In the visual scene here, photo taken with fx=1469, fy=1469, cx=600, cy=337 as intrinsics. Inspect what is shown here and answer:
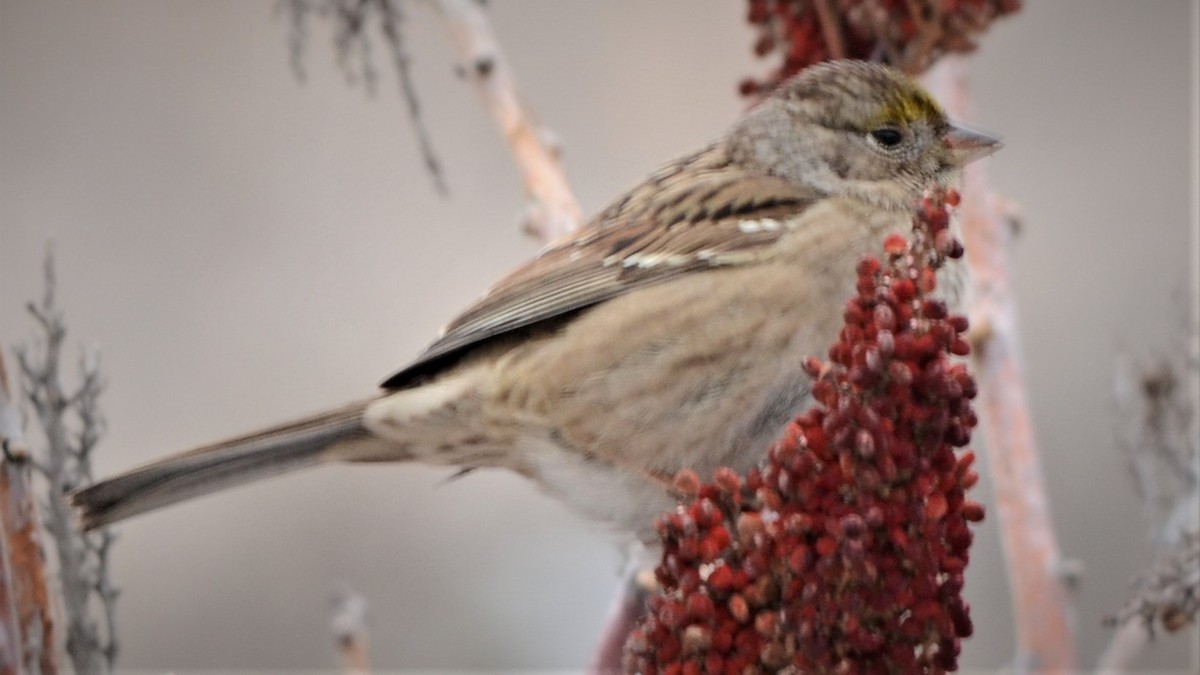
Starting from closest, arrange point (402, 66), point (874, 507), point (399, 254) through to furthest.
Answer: point (874, 507) < point (402, 66) < point (399, 254)

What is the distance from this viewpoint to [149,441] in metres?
2.73

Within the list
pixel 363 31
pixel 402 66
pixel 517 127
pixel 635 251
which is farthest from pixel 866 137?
pixel 363 31

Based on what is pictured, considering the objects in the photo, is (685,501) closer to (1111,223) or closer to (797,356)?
(797,356)

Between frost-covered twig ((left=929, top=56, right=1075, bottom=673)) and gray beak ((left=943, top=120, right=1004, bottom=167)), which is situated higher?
gray beak ((left=943, top=120, right=1004, bottom=167))

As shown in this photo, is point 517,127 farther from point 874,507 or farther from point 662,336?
point 874,507

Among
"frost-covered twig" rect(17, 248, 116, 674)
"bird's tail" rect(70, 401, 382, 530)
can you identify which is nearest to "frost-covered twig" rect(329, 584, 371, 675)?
"bird's tail" rect(70, 401, 382, 530)

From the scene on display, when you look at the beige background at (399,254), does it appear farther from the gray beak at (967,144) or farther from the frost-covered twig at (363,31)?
the gray beak at (967,144)

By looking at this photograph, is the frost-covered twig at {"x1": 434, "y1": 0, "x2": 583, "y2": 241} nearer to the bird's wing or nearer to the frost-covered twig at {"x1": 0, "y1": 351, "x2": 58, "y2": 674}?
the bird's wing

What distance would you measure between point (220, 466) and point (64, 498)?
1.13 feet

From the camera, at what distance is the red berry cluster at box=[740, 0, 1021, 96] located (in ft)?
6.43

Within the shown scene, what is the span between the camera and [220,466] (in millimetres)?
1648

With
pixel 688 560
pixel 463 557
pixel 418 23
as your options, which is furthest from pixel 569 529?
pixel 688 560

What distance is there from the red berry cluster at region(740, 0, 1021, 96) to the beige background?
37.8 inches

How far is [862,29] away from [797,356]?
587 mm
